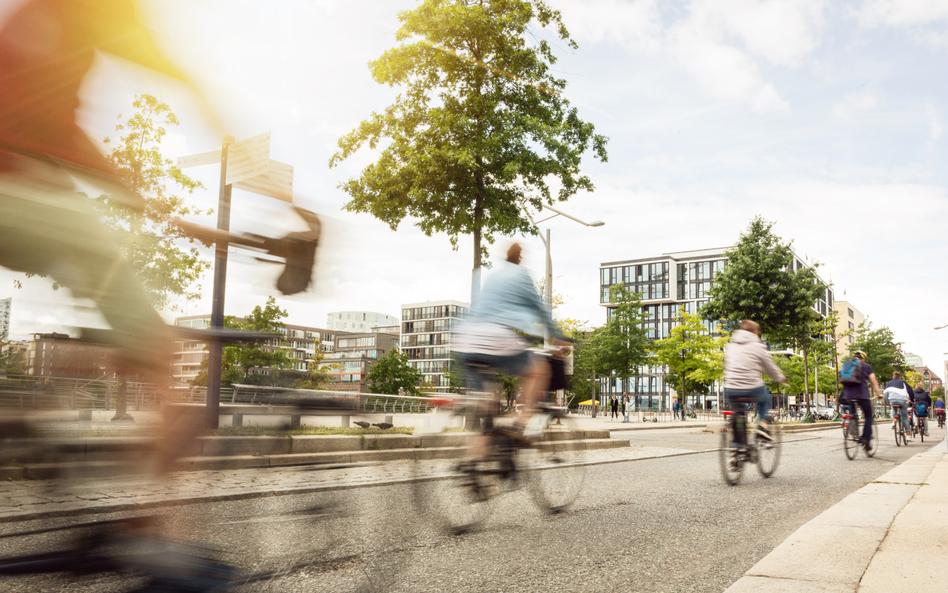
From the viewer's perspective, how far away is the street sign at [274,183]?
6.34 ft

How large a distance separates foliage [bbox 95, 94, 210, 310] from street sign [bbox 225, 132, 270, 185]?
106 mm

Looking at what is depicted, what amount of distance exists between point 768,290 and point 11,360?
28.1 metres

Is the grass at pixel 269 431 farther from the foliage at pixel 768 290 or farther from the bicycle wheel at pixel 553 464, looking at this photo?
the foliage at pixel 768 290

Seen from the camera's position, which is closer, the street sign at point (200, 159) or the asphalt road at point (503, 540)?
the street sign at point (200, 159)

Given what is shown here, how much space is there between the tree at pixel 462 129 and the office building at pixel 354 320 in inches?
432

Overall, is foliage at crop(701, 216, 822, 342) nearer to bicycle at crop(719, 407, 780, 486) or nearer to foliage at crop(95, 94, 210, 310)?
bicycle at crop(719, 407, 780, 486)

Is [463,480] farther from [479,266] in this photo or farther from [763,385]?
[479,266]

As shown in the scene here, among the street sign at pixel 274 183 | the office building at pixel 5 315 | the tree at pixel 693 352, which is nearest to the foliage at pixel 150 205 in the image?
the street sign at pixel 274 183

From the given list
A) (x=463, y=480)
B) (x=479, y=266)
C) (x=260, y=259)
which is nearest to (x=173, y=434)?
(x=260, y=259)

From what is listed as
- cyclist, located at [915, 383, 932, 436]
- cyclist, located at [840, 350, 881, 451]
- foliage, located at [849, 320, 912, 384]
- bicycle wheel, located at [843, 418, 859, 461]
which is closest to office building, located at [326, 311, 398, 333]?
cyclist, located at [840, 350, 881, 451]

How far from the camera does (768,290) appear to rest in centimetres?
2653

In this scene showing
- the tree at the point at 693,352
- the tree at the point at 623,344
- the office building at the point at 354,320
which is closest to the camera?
the office building at the point at 354,320

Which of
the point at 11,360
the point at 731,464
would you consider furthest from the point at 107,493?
the point at 731,464

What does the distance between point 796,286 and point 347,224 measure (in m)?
27.6
